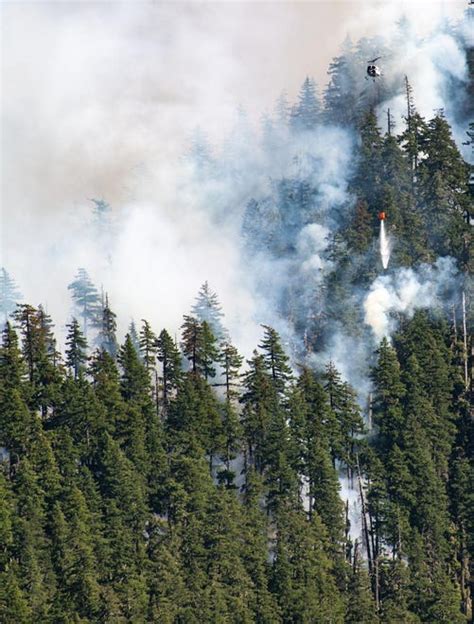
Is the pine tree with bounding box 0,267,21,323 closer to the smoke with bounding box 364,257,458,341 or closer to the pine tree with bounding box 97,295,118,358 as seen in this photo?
the pine tree with bounding box 97,295,118,358

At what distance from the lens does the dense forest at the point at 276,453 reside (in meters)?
113

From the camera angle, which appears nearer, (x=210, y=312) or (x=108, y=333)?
(x=210, y=312)

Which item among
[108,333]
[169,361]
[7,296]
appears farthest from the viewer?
[7,296]

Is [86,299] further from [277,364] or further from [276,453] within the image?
[276,453]

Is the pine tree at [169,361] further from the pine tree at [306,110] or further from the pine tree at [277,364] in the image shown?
the pine tree at [306,110]

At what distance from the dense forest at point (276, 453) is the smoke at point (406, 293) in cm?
70

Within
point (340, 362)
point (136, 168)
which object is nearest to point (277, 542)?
point (340, 362)

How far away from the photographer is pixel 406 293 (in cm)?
14888

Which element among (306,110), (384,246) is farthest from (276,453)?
(306,110)

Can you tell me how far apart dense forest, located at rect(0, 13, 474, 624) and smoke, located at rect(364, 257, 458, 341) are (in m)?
0.70

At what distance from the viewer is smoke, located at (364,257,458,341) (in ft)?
484

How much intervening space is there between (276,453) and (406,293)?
91.1 feet

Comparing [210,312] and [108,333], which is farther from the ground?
[210,312]

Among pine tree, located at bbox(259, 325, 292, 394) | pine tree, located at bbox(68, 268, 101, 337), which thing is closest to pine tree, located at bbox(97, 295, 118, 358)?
pine tree, located at bbox(68, 268, 101, 337)
